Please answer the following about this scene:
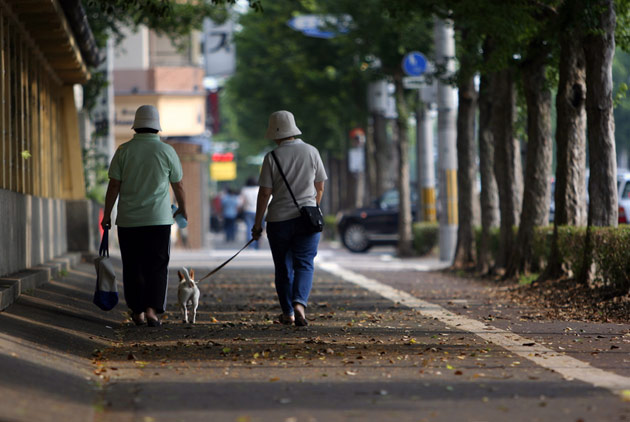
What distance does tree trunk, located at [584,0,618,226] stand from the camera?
1412cm

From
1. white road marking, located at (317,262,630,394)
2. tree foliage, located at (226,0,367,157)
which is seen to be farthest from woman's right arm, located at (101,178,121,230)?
tree foliage, located at (226,0,367,157)

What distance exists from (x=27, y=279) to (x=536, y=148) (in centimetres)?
803

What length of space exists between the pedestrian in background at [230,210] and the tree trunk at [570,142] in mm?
24756

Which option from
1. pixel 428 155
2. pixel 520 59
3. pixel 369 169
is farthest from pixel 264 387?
pixel 369 169

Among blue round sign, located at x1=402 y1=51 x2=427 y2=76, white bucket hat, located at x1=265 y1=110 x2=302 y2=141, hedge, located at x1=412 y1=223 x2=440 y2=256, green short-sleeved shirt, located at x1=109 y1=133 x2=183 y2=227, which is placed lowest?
hedge, located at x1=412 y1=223 x2=440 y2=256

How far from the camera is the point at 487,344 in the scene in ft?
30.7

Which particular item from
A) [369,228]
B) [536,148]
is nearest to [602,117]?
[536,148]

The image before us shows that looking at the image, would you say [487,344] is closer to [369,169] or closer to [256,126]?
[369,169]

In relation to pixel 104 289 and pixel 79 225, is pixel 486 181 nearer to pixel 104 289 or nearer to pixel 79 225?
pixel 79 225

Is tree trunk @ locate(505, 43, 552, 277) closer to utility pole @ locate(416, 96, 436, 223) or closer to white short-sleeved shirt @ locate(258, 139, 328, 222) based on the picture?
white short-sleeved shirt @ locate(258, 139, 328, 222)

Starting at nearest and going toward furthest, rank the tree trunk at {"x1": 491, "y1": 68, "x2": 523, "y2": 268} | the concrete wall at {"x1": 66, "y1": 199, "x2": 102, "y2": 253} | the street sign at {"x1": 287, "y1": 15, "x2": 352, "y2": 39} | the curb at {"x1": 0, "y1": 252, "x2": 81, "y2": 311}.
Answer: the curb at {"x1": 0, "y1": 252, "x2": 81, "y2": 311} < the tree trunk at {"x1": 491, "y1": 68, "x2": 523, "y2": 268} < the concrete wall at {"x1": 66, "y1": 199, "x2": 102, "y2": 253} < the street sign at {"x1": 287, "y1": 15, "x2": 352, "y2": 39}

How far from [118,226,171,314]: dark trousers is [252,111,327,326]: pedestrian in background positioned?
2.82 feet

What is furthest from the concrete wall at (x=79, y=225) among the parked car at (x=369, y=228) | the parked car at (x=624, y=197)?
Answer: the parked car at (x=369, y=228)

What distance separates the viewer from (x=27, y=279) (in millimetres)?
12133
